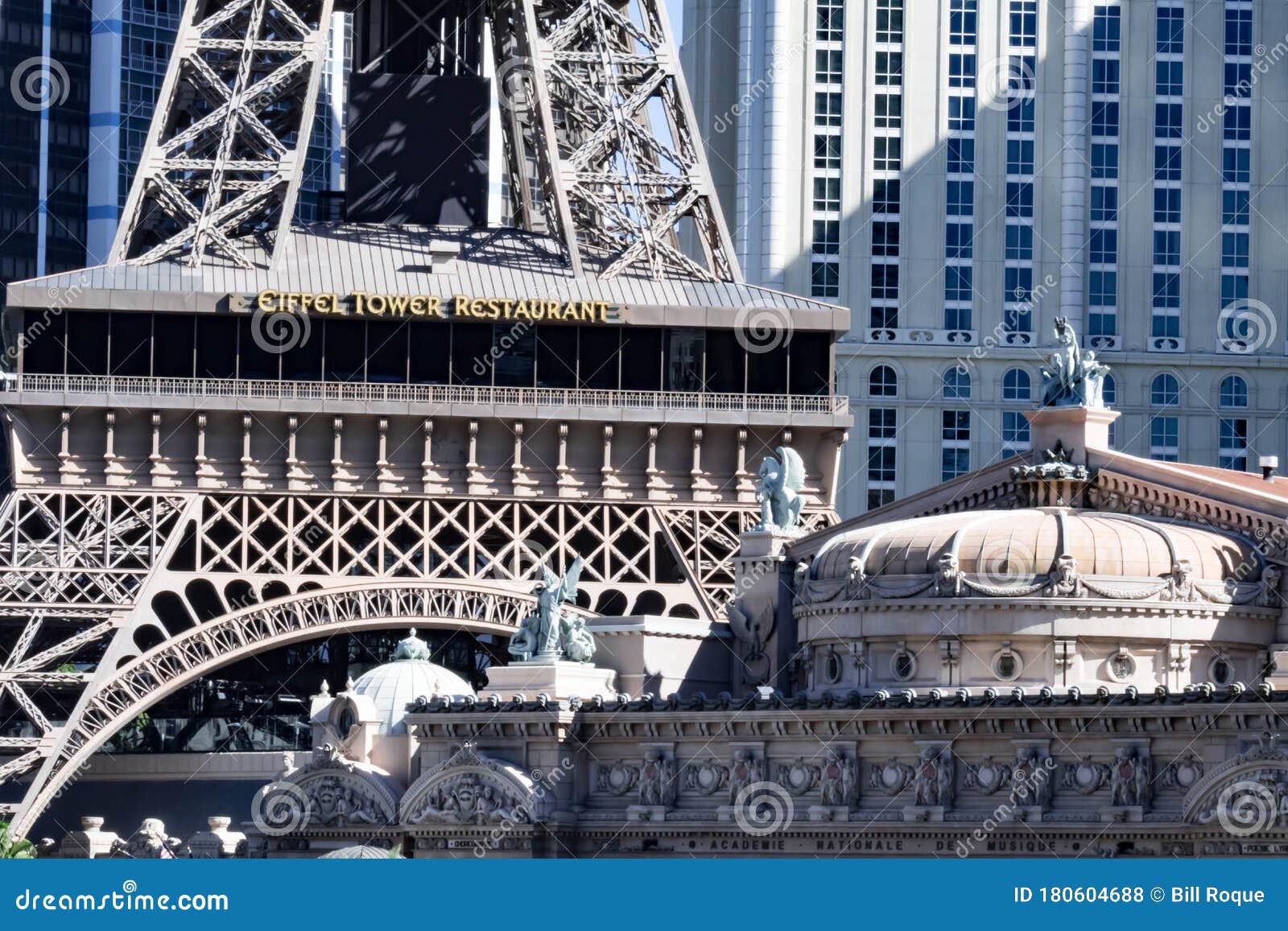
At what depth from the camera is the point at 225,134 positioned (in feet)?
391

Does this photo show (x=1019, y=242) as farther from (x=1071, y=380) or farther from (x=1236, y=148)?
(x=1071, y=380)

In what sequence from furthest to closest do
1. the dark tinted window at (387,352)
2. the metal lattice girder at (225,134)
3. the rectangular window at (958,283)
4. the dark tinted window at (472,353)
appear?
the rectangular window at (958,283), the dark tinted window at (472,353), the dark tinted window at (387,352), the metal lattice girder at (225,134)

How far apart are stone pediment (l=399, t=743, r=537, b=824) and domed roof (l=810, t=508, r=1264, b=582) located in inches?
454

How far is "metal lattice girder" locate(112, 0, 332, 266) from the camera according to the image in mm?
118812

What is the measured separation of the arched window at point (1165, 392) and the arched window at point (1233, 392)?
228cm

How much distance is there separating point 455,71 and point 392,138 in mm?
6110

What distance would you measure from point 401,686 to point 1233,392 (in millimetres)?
78318

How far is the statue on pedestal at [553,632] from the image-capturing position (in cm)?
10269

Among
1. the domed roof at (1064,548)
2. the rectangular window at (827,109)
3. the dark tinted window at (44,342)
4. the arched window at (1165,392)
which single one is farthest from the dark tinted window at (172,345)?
the arched window at (1165,392)

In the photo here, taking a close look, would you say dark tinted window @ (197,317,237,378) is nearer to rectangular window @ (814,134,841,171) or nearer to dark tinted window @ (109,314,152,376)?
dark tinted window @ (109,314,152,376)

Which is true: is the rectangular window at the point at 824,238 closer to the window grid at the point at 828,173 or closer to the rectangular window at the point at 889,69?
the window grid at the point at 828,173

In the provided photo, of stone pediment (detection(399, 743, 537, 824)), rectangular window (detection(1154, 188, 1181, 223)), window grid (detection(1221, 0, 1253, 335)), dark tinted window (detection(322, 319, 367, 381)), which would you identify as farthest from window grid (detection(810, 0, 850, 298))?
stone pediment (detection(399, 743, 537, 824))

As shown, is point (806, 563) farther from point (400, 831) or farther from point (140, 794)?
point (140, 794)

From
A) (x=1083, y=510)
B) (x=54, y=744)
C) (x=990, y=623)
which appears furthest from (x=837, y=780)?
(x=54, y=744)
